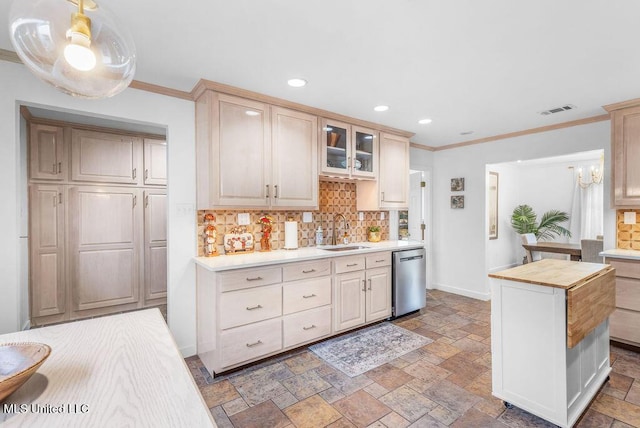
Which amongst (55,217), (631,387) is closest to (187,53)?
(55,217)

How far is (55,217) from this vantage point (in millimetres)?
3553

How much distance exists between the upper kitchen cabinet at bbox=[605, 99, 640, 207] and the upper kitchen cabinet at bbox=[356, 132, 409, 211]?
2.12 m

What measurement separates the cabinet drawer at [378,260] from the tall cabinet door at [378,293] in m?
0.06

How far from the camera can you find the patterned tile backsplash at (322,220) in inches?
119

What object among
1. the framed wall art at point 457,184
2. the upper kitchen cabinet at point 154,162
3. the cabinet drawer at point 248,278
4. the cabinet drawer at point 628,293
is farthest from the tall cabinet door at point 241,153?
the cabinet drawer at point 628,293

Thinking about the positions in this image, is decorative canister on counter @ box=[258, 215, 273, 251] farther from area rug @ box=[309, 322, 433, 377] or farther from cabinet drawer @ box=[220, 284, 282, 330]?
area rug @ box=[309, 322, 433, 377]

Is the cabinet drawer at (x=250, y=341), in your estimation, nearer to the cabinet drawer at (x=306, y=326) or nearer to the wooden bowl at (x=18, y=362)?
the cabinet drawer at (x=306, y=326)

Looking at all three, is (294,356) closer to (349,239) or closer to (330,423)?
(330,423)

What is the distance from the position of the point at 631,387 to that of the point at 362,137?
3.23 m

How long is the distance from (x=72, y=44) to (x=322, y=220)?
3.04 m

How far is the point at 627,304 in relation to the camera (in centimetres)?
291

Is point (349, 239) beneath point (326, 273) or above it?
above

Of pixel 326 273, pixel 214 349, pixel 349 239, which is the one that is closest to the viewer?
pixel 214 349

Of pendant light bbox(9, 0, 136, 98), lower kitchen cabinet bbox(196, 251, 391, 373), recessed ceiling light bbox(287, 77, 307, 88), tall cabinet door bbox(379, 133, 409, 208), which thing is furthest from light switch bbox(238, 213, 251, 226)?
pendant light bbox(9, 0, 136, 98)
